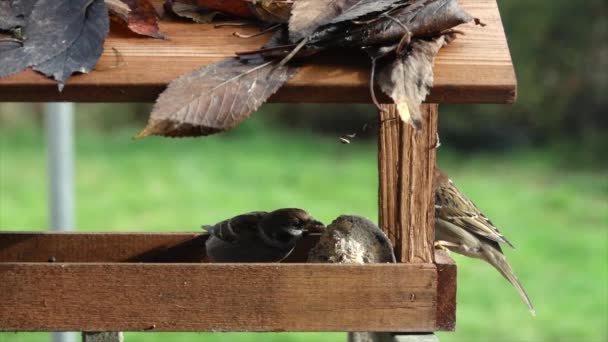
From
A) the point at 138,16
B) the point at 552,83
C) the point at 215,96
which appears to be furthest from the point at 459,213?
the point at 552,83

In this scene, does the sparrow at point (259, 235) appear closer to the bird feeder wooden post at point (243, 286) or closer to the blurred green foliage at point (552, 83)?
the bird feeder wooden post at point (243, 286)

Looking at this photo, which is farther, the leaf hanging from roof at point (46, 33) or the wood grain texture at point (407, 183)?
the wood grain texture at point (407, 183)

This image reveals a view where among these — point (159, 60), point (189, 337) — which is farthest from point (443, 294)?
point (189, 337)

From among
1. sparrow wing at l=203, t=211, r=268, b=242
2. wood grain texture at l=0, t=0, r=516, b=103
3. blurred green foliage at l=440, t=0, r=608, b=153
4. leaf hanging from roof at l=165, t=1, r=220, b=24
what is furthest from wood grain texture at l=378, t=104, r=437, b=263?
blurred green foliage at l=440, t=0, r=608, b=153

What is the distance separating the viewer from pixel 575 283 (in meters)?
6.14

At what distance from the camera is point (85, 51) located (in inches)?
79.2

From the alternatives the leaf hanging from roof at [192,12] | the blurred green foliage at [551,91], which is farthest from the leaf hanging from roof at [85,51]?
the blurred green foliage at [551,91]

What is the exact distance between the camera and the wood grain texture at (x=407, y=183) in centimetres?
214

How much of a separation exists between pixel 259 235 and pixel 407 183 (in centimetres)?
66

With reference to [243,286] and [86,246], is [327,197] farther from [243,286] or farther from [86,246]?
[243,286]

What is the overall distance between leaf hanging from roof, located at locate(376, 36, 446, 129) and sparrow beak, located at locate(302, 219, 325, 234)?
69 centimetres

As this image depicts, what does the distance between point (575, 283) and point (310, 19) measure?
4472mm

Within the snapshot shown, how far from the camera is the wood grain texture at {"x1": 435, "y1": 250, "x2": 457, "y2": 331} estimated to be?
83.9 inches

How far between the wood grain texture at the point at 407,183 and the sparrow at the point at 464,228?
1875 mm
